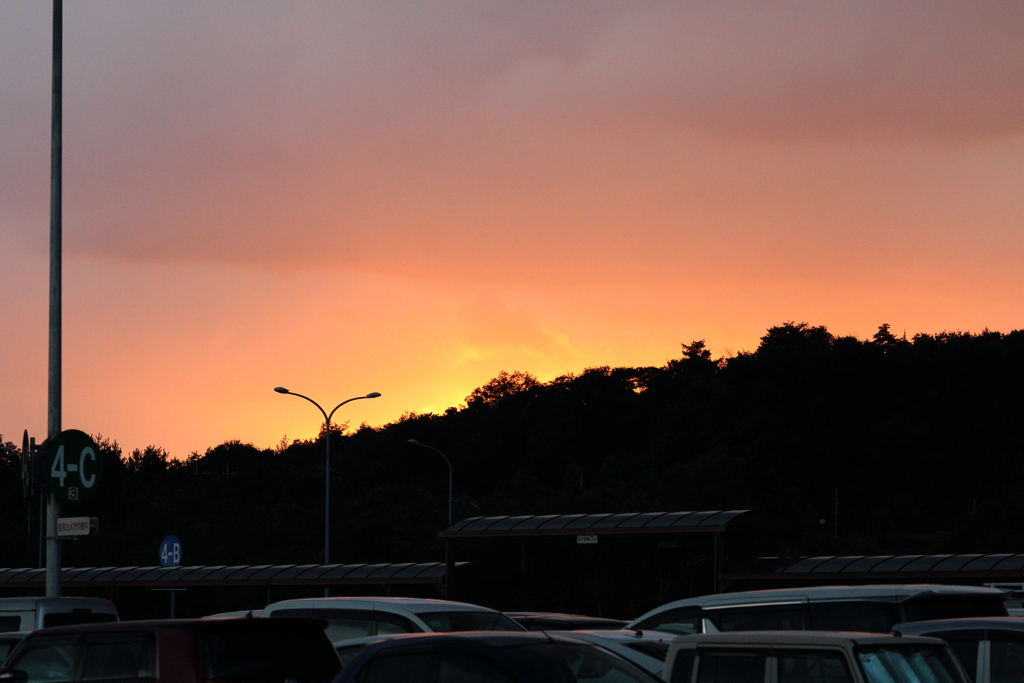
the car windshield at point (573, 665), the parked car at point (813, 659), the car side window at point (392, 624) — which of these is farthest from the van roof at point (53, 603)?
the parked car at point (813, 659)

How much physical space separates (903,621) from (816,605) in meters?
0.79

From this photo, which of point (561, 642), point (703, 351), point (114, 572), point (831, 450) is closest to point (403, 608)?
point (561, 642)

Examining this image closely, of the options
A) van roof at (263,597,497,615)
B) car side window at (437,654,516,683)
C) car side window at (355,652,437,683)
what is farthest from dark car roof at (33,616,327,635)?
van roof at (263,597,497,615)

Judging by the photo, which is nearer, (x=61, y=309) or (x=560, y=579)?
(x=61, y=309)

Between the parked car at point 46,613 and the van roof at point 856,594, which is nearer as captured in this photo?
→ the van roof at point 856,594

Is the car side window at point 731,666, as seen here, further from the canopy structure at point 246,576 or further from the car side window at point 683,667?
the canopy structure at point 246,576

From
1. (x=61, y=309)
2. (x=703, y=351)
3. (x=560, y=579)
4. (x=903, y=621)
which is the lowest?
(x=560, y=579)

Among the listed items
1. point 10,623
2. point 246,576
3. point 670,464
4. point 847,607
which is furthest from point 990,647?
point 670,464

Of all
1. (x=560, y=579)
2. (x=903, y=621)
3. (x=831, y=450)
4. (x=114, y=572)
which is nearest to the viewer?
(x=903, y=621)

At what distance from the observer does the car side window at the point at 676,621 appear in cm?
1254

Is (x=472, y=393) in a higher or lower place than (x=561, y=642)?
higher

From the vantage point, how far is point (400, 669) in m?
7.98

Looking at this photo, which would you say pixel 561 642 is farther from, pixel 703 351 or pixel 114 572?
pixel 703 351

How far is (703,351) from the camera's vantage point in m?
108
